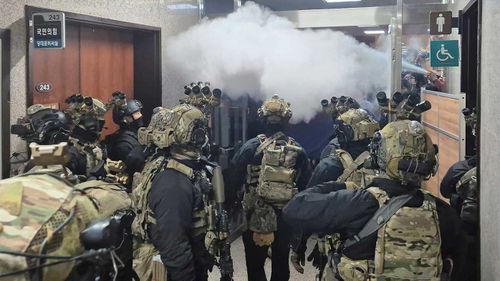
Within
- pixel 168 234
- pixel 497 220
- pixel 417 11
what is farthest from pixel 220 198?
pixel 417 11

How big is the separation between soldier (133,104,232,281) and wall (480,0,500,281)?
165 cm

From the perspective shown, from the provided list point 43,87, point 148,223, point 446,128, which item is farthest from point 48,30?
point 446,128

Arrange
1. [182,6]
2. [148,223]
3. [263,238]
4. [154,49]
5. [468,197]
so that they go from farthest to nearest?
[182,6], [154,49], [263,238], [468,197], [148,223]

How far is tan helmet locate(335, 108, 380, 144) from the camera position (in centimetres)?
480

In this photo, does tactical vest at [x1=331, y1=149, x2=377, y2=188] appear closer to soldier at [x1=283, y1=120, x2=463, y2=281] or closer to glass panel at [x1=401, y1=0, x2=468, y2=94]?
soldier at [x1=283, y1=120, x2=463, y2=281]

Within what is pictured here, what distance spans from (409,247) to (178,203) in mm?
1372

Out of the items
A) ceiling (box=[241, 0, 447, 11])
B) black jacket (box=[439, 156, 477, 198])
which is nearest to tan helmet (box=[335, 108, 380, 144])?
black jacket (box=[439, 156, 477, 198])

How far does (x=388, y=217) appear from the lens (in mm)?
2738

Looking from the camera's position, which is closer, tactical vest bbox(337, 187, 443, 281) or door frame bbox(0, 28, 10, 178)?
tactical vest bbox(337, 187, 443, 281)

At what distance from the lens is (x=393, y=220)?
8.96 feet

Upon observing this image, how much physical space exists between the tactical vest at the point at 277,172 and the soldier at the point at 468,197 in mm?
1285

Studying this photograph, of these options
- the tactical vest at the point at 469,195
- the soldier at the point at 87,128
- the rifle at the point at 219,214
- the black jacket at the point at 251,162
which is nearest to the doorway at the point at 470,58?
the tactical vest at the point at 469,195

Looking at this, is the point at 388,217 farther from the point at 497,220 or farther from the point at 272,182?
the point at 272,182

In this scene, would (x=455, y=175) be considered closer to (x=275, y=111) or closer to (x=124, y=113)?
(x=275, y=111)
